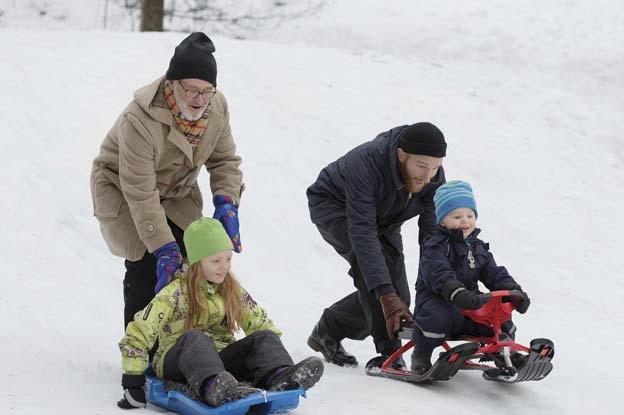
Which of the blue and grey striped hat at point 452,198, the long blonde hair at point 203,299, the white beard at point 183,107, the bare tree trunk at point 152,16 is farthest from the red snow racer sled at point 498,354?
the bare tree trunk at point 152,16

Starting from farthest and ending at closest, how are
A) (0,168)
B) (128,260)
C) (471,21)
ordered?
(471,21), (0,168), (128,260)

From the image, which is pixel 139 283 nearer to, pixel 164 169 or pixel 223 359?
pixel 164 169

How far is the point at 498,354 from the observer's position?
515cm

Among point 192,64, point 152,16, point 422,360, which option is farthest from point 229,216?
point 152,16

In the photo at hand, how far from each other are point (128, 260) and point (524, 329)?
361cm

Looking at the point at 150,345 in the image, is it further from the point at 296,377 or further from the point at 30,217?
the point at 30,217

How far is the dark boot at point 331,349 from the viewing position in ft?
19.4

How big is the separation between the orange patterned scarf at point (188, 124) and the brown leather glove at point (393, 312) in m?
1.32

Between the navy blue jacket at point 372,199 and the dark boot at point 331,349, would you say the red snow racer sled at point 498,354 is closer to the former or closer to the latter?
the navy blue jacket at point 372,199

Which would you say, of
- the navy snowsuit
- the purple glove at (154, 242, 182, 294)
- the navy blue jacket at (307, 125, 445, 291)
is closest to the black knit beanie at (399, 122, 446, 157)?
the navy blue jacket at (307, 125, 445, 291)

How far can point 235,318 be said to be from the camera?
452 cm

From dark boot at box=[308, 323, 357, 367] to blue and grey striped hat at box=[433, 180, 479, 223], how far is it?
112 cm

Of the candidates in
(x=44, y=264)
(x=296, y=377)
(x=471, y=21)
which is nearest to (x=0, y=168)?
(x=44, y=264)

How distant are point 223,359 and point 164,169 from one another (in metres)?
0.97
